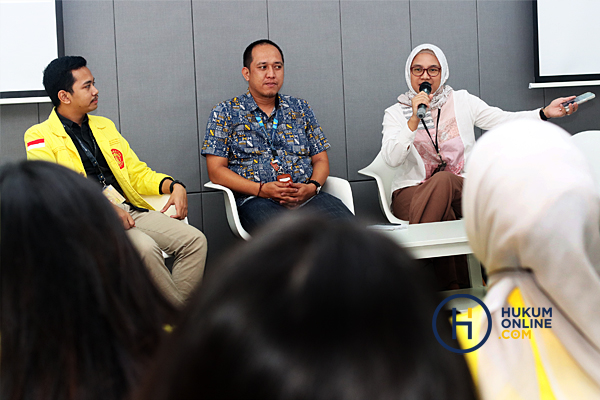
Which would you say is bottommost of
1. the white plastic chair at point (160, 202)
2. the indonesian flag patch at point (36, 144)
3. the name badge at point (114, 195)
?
the white plastic chair at point (160, 202)

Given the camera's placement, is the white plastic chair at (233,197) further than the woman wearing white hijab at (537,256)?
Yes

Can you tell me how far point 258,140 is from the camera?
119 inches

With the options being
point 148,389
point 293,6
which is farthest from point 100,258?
point 293,6

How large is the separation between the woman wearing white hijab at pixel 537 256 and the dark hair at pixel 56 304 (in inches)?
17.3

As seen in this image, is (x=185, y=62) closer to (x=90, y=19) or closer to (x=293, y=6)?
(x=90, y=19)

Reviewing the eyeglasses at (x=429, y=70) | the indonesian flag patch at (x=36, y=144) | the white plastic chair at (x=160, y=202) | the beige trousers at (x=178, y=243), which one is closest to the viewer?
the indonesian flag patch at (x=36, y=144)

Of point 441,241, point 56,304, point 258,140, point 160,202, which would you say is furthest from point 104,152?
point 56,304

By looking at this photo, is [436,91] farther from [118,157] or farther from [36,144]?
[36,144]

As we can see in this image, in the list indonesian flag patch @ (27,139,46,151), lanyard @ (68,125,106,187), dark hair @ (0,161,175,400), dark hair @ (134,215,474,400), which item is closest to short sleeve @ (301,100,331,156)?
lanyard @ (68,125,106,187)

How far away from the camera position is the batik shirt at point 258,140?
297 centimetres

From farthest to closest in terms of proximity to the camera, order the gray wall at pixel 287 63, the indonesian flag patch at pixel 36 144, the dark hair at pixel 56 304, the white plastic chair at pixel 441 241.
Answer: the gray wall at pixel 287 63 → the indonesian flag patch at pixel 36 144 → the white plastic chair at pixel 441 241 → the dark hair at pixel 56 304

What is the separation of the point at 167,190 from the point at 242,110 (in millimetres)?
703

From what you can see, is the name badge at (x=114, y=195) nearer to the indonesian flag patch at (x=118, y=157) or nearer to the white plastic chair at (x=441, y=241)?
the indonesian flag patch at (x=118, y=157)

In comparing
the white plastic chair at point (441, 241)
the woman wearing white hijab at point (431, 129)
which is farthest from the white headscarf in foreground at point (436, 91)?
the white plastic chair at point (441, 241)
